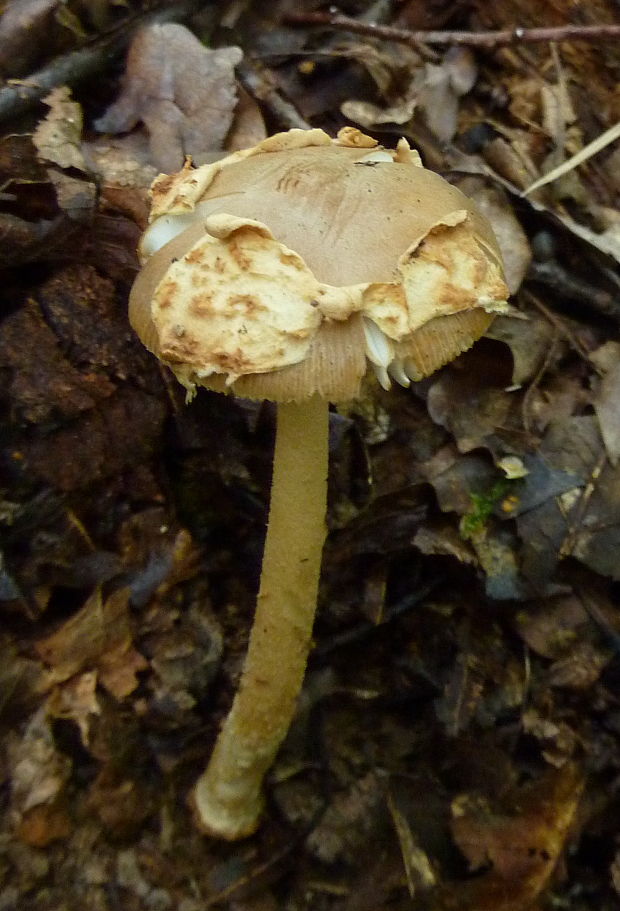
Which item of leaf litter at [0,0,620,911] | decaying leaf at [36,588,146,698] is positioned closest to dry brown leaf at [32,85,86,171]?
leaf litter at [0,0,620,911]

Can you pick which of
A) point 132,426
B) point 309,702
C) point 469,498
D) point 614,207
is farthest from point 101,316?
point 614,207

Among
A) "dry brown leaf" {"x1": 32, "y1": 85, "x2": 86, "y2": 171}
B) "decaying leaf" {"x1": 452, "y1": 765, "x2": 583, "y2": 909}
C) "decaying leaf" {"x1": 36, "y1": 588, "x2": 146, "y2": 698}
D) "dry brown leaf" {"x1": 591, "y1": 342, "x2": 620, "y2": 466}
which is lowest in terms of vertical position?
"decaying leaf" {"x1": 452, "y1": 765, "x2": 583, "y2": 909}

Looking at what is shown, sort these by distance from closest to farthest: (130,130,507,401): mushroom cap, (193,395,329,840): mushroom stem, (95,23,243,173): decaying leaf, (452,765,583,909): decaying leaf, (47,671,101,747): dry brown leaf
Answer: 1. (130,130,507,401): mushroom cap
2. (193,395,329,840): mushroom stem
3. (452,765,583,909): decaying leaf
4. (47,671,101,747): dry brown leaf
5. (95,23,243,173): decaying leaf

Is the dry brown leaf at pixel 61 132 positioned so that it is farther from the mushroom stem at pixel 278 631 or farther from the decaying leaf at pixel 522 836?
the decaying leaf at pixel 522 836

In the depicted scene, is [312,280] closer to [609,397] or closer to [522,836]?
[609,397]

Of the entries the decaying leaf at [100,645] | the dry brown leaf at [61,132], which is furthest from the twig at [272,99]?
the decaying leaf at [100,645]

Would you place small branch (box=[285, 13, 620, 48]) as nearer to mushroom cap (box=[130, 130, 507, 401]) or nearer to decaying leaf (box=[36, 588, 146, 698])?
mushroom cap (box=[130, 130, 507, 401])
